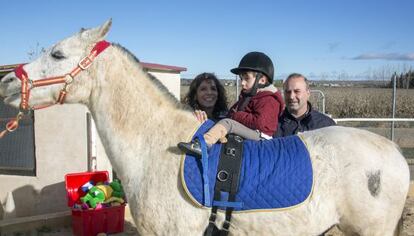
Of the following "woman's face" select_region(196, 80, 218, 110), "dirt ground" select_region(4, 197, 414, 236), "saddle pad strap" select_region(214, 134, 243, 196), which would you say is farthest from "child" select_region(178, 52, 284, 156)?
"dirt ground" select_region(4, 197, 414, 236)

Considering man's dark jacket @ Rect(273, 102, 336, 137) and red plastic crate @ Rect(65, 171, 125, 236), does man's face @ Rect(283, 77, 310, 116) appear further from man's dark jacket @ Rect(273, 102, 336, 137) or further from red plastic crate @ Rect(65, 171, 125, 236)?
red plastic crate @ Rect(65, 171, 125, 236)

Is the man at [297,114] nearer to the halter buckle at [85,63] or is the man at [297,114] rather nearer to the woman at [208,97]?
the woman at [208,97]

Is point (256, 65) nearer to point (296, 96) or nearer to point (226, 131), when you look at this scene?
point (296, 96)

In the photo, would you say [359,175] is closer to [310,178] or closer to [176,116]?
[310,178]

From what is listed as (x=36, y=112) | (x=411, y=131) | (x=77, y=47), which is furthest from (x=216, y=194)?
(x=411, y=131)

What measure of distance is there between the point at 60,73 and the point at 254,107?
1.56 meters

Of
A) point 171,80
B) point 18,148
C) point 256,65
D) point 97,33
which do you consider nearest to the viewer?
point 97,33

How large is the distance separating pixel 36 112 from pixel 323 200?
5.04 meters

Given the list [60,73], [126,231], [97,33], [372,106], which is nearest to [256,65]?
[97,33]

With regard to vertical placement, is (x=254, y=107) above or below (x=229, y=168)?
above

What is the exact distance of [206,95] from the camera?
4.63 metres

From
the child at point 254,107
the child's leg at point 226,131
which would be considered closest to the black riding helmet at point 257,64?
the child at point 254,107

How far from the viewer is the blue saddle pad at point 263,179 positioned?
2.69m

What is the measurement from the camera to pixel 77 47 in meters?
2.85
